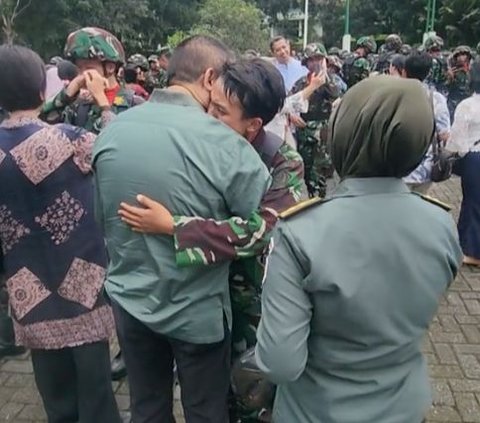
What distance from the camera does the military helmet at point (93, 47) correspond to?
2635 millimetres

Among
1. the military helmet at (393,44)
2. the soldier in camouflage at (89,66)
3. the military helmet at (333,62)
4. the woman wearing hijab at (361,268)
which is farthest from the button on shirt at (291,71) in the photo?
the woman wearing hijab at (361,268)

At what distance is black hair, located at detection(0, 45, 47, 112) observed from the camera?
195 centimetres

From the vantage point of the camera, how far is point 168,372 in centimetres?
201

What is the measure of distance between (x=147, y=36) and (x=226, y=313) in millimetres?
29890

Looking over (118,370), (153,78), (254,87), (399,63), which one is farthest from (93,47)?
(153,78)

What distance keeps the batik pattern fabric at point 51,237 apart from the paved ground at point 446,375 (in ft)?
2.64

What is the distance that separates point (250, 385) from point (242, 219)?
0.54 m

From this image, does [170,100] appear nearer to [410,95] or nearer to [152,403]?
[410,95]

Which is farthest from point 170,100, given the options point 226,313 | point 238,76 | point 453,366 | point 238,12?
point 238,12

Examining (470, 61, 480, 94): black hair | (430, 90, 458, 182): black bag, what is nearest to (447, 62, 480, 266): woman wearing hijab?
(470, 61, 480, 94): black hair

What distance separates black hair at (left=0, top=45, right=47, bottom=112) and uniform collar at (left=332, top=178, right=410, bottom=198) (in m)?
1.22

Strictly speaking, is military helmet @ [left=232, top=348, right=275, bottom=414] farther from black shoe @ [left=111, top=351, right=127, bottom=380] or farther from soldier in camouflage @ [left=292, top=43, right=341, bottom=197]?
soldier in camouflage @ [left=292, top=43, right=341, bottom=197]

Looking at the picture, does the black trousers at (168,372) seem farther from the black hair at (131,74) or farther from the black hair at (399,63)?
the black hair at (131,74)

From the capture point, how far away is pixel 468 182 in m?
4.59
